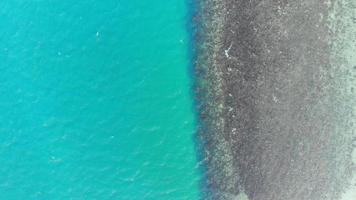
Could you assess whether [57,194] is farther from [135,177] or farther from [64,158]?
[135,177]

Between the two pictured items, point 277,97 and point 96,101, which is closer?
point 277,97

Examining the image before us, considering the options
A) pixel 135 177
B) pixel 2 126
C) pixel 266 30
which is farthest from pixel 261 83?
pixel 2 126

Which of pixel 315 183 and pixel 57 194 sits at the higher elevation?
pixel 57 194

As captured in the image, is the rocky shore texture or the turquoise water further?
the turquoise water

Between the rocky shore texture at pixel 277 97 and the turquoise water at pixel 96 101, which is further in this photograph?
the turquoise water at pixel 96 101
